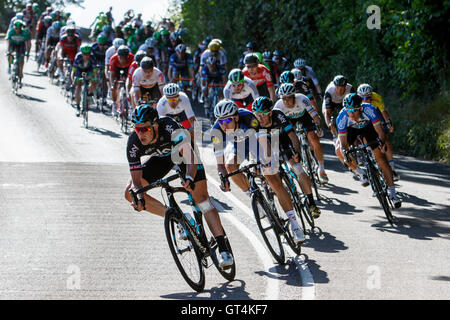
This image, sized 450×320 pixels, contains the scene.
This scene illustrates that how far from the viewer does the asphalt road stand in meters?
8.23

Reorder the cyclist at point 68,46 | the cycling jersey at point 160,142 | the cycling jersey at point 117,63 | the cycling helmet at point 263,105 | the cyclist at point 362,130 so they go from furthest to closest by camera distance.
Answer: the cyclist at point 68,46 → the cycling jersey at point 117,63 → the cyclist at point 362,130 → the cycling helmet at point 263,105 → the cycling jersey at point 160,142

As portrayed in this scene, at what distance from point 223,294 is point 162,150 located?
1762 mm

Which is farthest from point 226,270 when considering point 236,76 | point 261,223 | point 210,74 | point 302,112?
point 210,74

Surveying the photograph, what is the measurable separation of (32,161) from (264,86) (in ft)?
16.3

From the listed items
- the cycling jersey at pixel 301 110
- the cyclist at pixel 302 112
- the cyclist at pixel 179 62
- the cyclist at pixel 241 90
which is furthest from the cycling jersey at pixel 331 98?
the cyclist at pixel 179 62

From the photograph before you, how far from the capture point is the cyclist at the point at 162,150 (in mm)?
8383

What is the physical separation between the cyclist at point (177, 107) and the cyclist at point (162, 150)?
397 centimetres

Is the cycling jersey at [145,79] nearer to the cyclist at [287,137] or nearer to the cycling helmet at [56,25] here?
the cyclist at [287,137]

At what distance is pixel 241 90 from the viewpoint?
14.0 m

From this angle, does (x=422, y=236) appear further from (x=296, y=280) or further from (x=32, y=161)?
(x=32, y=161)

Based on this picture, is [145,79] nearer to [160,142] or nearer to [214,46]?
[214,46]

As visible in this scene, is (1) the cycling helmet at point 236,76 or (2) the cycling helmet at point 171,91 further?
(1) the cycling helmet at point 236,76
